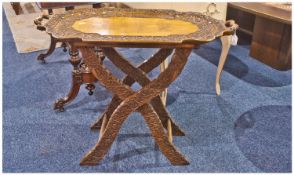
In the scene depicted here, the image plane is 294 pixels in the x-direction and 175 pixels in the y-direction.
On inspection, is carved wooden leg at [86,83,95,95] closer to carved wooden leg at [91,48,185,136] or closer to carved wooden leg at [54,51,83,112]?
carved wooden leg at [54,51,83,112]

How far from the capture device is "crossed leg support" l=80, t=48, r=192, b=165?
123cm

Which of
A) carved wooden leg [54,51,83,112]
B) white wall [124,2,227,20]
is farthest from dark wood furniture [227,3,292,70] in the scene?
carved wooden leg [54,51,83,112]

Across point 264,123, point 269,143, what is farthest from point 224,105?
point 269,143

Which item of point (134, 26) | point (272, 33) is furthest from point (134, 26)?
point (272, 33)

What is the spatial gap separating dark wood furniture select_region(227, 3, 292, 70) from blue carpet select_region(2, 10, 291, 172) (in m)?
0.12

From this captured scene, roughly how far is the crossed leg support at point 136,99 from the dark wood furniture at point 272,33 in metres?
1.45

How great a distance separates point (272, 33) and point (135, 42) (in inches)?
71.7

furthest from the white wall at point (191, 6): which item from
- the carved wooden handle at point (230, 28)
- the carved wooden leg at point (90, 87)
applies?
the carved wooden leg at point (90, 87)

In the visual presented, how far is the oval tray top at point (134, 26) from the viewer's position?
1.13 m

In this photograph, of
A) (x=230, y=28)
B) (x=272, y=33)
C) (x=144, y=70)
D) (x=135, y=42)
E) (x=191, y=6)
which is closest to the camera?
(x=135, y=42)

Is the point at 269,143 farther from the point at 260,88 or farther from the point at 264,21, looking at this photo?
the point at 264,21

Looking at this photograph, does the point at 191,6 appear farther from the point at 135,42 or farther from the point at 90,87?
the point at 135,42

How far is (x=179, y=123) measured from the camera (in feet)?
5.89

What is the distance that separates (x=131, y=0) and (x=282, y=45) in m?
1.84
